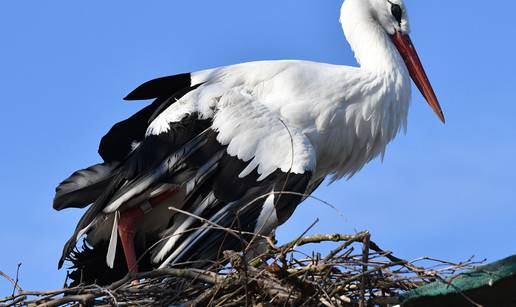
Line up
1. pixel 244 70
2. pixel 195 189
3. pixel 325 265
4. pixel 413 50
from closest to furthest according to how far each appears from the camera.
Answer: pixel 325 265 → pixel 195 189 → pixel 244 70 → pixel 413 50

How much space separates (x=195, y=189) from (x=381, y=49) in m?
1.62

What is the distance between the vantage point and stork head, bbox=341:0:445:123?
7363mm

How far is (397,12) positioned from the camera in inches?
295

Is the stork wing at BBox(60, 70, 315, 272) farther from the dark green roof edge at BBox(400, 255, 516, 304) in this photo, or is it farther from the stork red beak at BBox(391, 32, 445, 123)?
the dark green roof edge at BBox(400, 255, 516, 304)

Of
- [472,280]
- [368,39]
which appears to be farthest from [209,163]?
[472,280]

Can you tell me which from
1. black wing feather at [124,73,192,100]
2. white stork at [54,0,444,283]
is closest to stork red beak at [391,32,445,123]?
white stork at [54,0,444,283]

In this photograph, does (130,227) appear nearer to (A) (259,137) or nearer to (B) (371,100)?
(A) (259,137)

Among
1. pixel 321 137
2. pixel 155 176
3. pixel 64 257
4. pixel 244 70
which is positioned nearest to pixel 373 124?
pixel 321 137

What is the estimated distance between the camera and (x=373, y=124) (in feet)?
22.1

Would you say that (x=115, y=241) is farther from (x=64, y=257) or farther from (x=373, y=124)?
(x=373, y=124)

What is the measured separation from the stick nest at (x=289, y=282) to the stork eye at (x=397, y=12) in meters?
2.83

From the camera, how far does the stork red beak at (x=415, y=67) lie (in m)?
7.37

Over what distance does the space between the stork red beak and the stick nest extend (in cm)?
257

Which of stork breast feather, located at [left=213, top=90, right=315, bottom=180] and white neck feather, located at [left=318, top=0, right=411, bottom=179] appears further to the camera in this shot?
white neck feather, located at [left=318, top=0, right=411, bottom=179]
